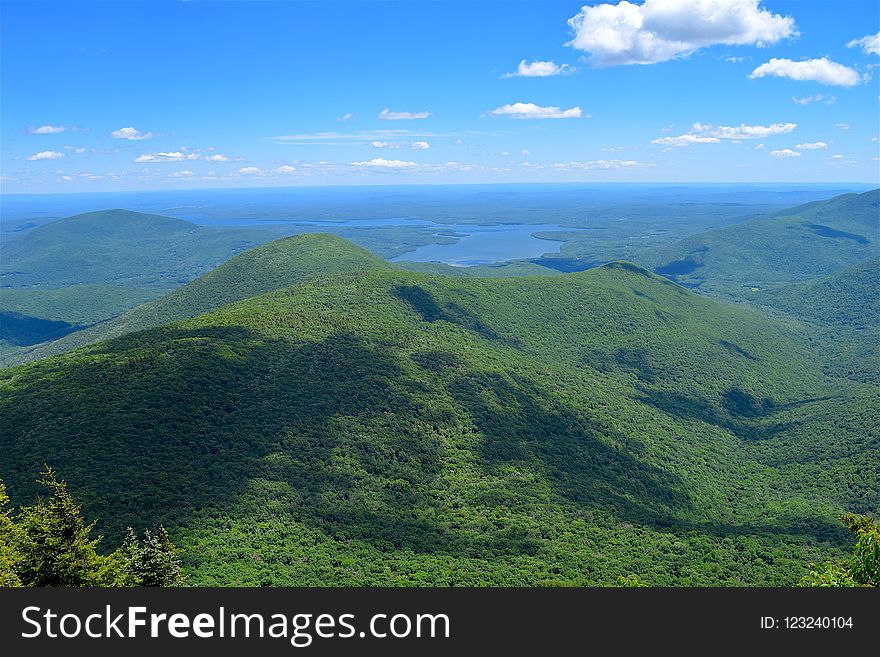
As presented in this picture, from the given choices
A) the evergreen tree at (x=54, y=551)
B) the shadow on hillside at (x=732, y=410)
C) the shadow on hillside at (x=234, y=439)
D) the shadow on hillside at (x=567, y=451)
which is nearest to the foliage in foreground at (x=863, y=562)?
the shadow on hillside at (x=234, y=439)

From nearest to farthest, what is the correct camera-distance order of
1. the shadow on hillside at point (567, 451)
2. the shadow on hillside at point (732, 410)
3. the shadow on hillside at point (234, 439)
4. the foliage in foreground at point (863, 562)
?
1. the foliage in foreground at point (863, 562)
2. the shadow on hillside at point (234, 439)
3. the shadow on hillside at point (567, 451)
4. the shadow on hillside at point (732, 410)

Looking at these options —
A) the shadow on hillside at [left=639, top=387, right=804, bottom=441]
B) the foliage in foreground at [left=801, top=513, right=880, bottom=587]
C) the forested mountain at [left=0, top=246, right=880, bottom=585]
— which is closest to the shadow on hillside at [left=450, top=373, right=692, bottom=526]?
the forested mountain at [left=0, top=246, right=880, bottom=585]

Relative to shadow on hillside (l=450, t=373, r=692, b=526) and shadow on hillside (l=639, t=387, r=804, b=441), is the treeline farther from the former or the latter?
shadow on hillside (l=639, t=387, r=804, b=441)

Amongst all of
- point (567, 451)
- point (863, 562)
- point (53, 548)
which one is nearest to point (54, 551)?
point (53, 548)

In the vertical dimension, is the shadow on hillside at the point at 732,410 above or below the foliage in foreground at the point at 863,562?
below

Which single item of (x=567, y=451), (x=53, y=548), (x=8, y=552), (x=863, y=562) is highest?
(x=8, y=552)

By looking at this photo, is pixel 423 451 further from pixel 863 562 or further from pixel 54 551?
pixel 863 562

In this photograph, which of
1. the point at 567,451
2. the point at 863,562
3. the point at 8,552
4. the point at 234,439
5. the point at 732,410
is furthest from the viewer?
the point at 732,410

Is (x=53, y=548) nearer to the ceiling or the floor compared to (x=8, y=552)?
nearer to the floor

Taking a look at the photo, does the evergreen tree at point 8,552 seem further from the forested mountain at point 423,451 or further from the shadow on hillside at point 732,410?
the shadow on hillside at point 732,410

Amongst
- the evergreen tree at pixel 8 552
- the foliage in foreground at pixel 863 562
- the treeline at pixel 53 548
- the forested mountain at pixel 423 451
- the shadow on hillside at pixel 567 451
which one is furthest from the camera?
the shadow on hillside at pixel 567 451
